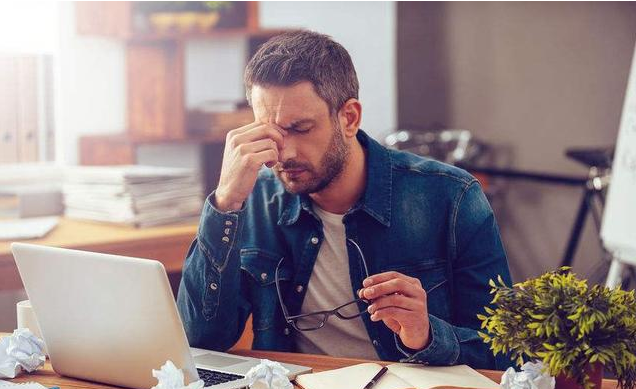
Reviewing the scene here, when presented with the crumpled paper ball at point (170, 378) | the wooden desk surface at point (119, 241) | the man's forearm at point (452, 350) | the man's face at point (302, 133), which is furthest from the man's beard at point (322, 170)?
the wooden desk surface at point (119, 241)

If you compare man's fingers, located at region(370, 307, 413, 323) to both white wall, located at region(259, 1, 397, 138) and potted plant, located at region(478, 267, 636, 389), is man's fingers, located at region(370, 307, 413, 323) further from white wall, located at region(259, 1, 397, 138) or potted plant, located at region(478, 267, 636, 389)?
white wall, located at region(259, 1, 397, 138)

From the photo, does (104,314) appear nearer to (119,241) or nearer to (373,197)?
(373,197)

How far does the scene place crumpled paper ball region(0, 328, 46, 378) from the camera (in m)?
1.61

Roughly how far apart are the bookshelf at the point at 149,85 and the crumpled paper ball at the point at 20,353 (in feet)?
6.16

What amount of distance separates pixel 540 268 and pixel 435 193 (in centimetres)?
372

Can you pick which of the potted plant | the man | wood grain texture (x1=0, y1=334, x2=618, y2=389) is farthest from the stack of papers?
the potted plant

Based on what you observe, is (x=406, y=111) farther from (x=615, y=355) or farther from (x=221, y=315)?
(x=615, y=355)

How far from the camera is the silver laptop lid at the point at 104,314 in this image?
4.75ft

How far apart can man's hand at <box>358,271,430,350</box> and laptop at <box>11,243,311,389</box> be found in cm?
A: 16

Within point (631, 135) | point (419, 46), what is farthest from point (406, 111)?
point (631, 135)

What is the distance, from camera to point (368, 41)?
4309mm

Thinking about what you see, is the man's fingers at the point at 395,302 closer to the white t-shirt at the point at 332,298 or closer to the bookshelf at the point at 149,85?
the white t-shirt at the point at 332,298

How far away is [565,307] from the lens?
135cm

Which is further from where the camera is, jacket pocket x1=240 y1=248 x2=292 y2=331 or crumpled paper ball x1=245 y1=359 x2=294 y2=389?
jacket pocket x1=240 y1=248 x2=292 y2=331
